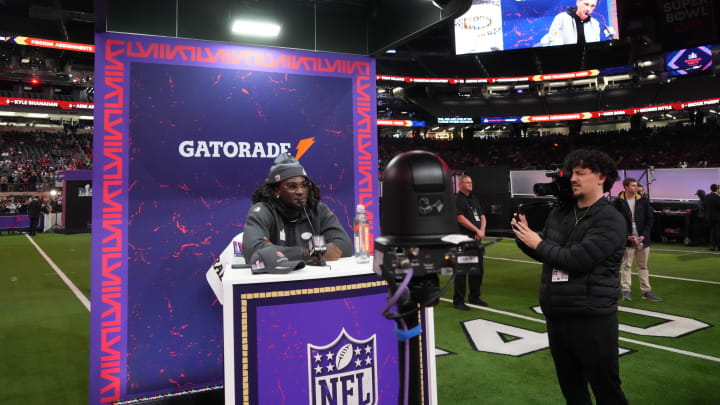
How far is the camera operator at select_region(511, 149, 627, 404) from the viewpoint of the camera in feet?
6.61

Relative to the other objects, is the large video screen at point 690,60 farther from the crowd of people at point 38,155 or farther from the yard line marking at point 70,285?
the crowd of people at point 38,155

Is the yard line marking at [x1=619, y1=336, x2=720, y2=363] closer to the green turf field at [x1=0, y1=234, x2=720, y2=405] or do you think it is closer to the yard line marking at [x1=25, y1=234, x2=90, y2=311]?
the green turf field at [x1=0, y1=234, x2=720, y2=405]

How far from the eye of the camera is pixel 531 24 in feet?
47.9

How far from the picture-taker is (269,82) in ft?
12.7

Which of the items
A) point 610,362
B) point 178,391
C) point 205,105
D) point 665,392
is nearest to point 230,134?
point 205,105

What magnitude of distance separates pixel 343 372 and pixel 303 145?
7.85ft

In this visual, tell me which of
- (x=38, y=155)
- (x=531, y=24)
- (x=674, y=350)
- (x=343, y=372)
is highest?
(x=531, y=24)

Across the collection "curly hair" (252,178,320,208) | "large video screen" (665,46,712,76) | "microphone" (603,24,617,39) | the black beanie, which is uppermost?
"large video screen" (665,46,712,76)

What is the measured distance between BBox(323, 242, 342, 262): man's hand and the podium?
44cm

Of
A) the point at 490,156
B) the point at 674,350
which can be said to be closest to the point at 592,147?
the point at 490,156

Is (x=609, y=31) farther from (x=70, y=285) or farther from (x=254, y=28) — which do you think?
(x=70, y=285)

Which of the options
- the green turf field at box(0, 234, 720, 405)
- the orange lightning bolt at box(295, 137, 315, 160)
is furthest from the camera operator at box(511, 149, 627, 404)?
the orange lightning bolt at box(295, 137, 315, 160)

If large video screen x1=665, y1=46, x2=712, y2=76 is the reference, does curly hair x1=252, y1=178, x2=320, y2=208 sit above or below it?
below

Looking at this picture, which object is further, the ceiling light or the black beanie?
the ceiling light
